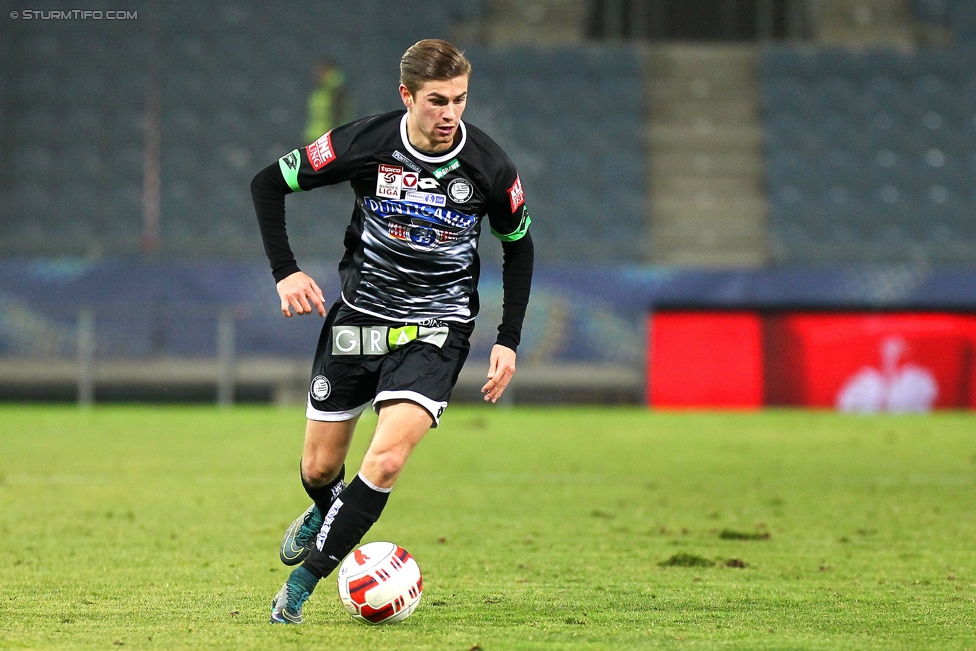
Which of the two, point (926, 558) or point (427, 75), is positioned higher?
point (427, 75)

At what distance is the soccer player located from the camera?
464cm

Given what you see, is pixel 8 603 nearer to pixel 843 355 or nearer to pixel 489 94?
pixel 843 355

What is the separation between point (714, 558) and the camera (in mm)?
5910

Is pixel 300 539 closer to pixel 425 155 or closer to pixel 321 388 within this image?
pixel 321 388

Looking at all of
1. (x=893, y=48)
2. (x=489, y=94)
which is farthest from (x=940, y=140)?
(x=489, y=94)

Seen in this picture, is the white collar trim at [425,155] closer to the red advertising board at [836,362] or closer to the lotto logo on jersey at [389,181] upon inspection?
the lotto logo on jersey at [389,181]

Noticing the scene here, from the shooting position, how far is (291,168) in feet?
15.7

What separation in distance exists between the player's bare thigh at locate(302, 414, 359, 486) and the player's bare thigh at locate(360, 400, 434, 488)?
1.39ft

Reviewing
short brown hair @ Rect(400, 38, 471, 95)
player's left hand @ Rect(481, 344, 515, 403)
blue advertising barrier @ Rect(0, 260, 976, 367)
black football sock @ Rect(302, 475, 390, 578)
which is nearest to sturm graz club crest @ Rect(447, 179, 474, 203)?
short brown hair @ Rect(400, 38, 471, 95)

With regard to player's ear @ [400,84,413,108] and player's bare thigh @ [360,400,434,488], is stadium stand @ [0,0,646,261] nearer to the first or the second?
player's ear @ [400,84,413,108]

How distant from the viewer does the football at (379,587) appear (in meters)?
4.27

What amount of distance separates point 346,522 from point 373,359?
655 millimetres

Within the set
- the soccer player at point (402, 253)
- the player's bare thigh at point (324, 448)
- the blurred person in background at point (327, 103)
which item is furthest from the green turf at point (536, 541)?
the blurred person in background at point (327, 103)

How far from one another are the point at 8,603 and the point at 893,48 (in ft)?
67.3
